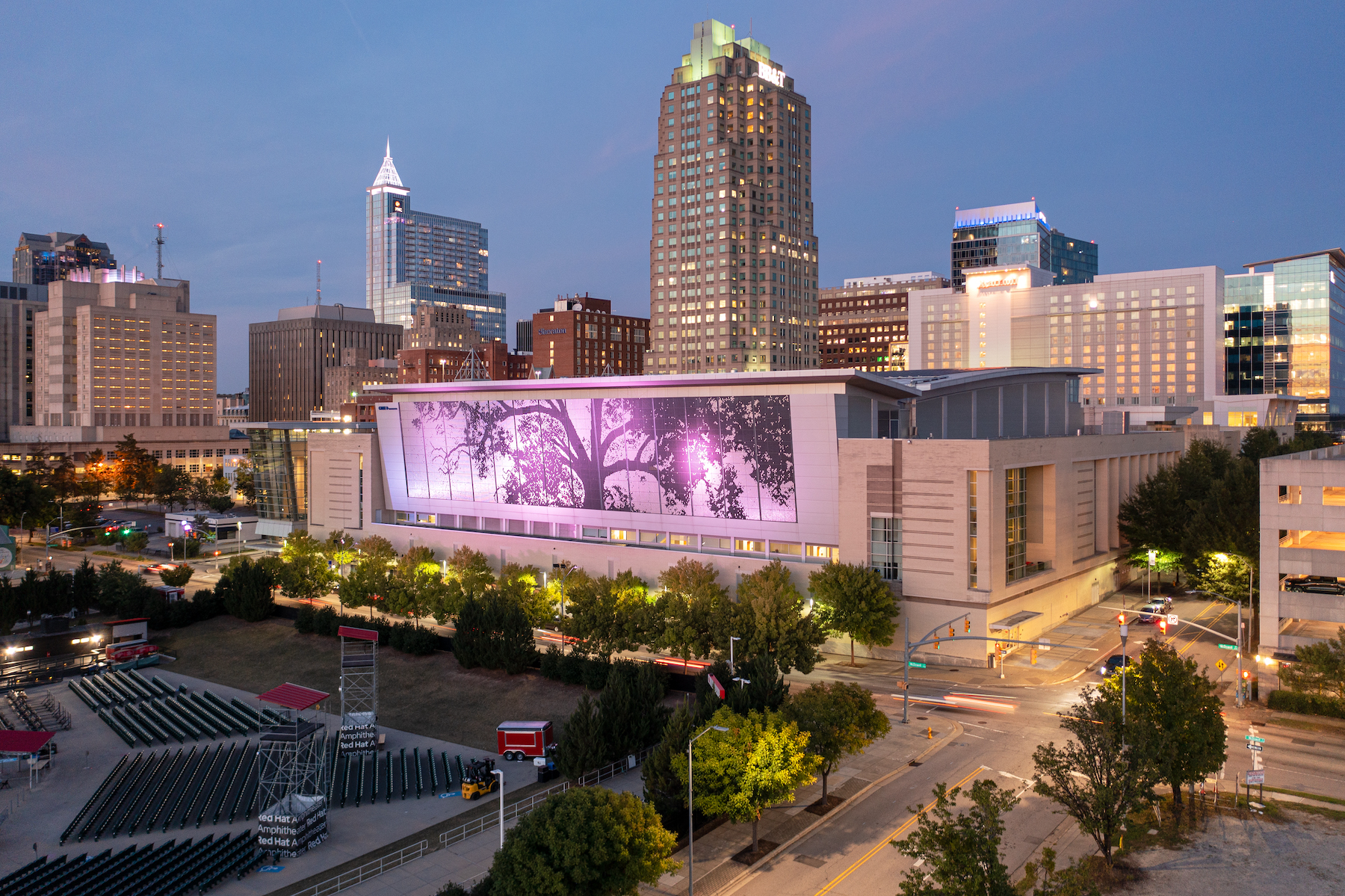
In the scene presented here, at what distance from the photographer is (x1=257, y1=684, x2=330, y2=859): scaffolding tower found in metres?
40.2

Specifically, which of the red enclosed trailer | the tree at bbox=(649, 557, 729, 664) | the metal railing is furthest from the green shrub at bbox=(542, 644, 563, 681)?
the metal railing

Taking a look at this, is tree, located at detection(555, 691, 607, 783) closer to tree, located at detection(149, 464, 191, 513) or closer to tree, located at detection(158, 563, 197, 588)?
tree, located at detection(158, 563, 197, 588)

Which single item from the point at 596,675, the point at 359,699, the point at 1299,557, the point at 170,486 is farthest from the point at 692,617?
the point at 170,486

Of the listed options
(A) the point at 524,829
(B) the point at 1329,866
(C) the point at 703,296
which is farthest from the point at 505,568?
(C) the point at 703,296

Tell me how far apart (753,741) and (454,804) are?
60.0ft

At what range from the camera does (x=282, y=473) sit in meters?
120

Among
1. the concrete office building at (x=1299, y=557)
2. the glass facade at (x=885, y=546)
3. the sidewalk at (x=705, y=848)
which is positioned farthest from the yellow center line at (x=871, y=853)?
the glass facade at (x=885, y=546)

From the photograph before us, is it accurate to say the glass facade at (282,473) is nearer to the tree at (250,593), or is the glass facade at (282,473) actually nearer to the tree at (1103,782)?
the tree at (250,593)

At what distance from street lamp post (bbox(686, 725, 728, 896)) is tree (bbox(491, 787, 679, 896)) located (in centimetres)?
195

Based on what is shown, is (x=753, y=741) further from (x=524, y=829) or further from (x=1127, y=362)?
(x=1127, y=362)

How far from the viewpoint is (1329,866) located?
33.8 m

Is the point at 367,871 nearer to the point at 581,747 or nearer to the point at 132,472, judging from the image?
the point at 581,747

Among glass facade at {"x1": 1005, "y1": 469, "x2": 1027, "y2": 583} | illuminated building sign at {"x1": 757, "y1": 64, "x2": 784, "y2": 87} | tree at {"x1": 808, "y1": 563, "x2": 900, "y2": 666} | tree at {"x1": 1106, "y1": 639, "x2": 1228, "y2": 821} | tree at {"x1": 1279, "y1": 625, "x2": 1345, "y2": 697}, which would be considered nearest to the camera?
tree at {"x1": 1106, "y1": 639, "x2": 1228, "y2": 821}

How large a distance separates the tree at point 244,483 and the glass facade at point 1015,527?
439 feet
